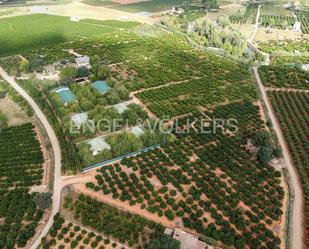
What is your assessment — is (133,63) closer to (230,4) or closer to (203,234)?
(203,234)

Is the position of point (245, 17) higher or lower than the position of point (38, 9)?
lower

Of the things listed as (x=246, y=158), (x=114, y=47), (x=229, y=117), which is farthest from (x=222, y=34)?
(x=246, y=158)

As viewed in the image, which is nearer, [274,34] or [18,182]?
[18,182]

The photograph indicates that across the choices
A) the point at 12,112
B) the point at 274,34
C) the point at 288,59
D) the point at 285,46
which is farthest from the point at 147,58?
the point at 274,34

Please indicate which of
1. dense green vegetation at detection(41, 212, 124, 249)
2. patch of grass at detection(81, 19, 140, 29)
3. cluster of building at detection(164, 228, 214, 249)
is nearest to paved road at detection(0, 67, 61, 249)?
dense green vegetation at detection(41, 212, 124, 249)

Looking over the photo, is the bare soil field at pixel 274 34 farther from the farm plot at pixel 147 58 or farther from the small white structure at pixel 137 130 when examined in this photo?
the small white structure at pixel 137 130

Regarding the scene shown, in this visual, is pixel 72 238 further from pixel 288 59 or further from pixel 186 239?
pixel 288 59

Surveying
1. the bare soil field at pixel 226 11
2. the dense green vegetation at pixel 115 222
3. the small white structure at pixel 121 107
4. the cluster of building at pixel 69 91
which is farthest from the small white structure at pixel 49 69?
the bare soil field at pixel 226 11
